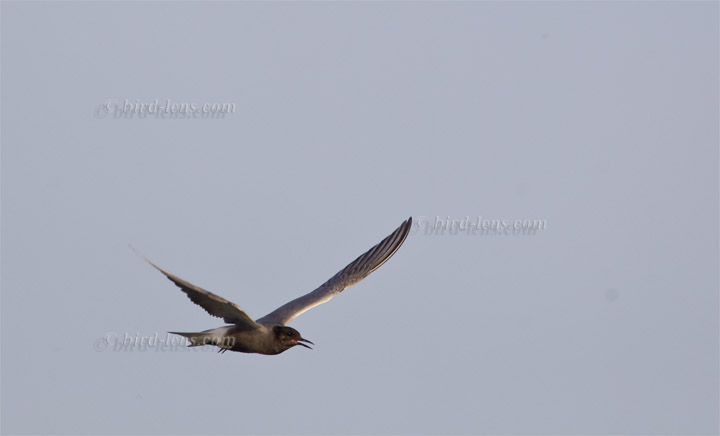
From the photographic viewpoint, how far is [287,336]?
2516cm

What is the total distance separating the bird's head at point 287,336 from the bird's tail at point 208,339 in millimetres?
1055

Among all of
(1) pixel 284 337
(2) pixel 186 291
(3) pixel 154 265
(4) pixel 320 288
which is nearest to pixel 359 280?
(4) pixel 320 288

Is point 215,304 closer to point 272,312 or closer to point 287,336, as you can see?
point 287,336

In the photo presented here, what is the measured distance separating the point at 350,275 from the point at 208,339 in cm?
578

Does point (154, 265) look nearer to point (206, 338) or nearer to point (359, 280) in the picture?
point (206, 338)

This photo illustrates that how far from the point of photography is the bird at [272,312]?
23219 millimetres

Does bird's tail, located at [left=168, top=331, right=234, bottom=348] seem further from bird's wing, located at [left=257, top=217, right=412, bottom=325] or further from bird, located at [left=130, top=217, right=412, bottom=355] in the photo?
bird's wing, located at [left=257, top=217, right=412, bottom=325]

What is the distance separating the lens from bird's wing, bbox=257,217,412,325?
27.8 metres

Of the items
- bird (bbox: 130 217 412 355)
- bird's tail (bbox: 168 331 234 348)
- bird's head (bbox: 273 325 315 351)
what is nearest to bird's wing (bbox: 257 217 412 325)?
bird (bbox: 130 217 412 355)

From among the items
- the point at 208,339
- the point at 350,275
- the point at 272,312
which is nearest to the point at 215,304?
the point at 208,339

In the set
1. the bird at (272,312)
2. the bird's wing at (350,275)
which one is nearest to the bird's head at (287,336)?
the bird at (272,312)

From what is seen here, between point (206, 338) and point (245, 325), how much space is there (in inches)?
38.0

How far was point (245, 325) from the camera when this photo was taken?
2480cm

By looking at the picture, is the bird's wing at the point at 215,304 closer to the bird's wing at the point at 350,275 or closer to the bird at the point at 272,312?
the bird at the point at 272,312
